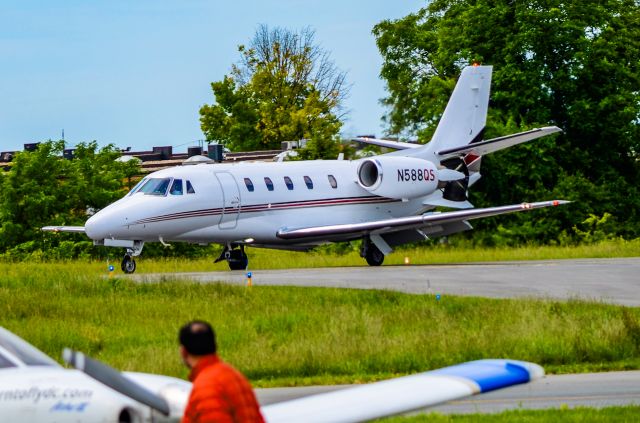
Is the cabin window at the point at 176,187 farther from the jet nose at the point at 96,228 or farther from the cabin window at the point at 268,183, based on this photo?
the cabin window at the point at 268,183

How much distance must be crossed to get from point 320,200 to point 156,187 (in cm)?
557

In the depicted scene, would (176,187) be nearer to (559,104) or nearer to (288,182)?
(288,182)

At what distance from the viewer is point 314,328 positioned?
66.7 ft

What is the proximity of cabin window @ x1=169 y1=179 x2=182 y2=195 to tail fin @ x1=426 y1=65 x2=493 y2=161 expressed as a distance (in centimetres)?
962

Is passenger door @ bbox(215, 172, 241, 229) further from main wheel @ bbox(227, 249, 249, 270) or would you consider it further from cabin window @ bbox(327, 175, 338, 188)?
cabin window @ bbox(327, 175, 338, 188)

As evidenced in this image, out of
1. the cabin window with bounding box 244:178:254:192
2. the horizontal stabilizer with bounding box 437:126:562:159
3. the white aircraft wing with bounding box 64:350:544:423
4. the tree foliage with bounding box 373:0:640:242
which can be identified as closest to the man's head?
the white aircraft wing with bounding box 64:350:544:423

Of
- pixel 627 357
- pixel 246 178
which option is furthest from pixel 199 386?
pixel 246 178

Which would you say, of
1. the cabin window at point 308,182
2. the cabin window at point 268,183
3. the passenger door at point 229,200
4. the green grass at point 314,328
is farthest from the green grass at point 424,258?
the green grass at point 314,328

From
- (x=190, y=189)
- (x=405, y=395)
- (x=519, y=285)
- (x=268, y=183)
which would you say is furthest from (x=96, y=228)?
(x=405, y=395)

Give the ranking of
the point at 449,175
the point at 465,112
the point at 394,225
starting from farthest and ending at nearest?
the point at 465,112
the point at 449,175
the point at 394,225

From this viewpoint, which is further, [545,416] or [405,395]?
[545,416]

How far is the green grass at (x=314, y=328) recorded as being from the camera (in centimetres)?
1788

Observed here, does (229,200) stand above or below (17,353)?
above

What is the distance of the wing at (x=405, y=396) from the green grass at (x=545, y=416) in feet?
13.6
